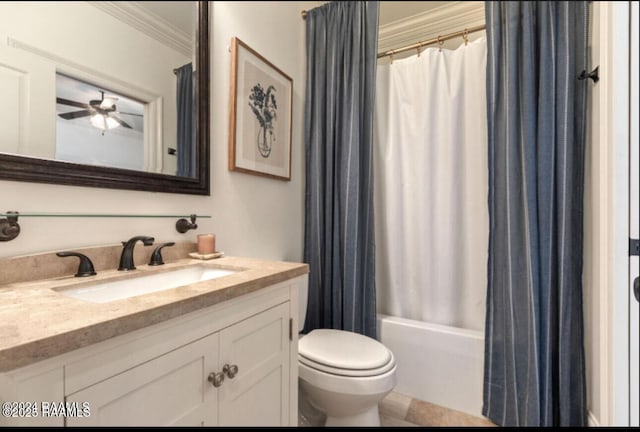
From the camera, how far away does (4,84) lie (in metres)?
0.75

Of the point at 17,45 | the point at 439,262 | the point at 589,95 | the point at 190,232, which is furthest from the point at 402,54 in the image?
the point at 17,45

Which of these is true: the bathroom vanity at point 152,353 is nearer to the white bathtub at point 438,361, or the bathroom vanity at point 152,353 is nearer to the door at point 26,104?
the door at point 26,104

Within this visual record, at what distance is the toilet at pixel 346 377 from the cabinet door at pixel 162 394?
1.80 feet

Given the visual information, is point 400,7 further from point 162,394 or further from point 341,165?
point 162,394

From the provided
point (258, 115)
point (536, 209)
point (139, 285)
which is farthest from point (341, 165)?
point (139, 285)

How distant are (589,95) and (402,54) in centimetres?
103

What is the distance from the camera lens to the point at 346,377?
3.62 ft

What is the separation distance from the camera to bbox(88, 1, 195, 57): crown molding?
973 mm

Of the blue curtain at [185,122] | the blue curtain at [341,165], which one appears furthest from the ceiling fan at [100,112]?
the blue curtain at [341,165]

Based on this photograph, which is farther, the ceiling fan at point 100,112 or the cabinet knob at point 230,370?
the ceiling fan at point 100,112

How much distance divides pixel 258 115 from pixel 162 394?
128 centimetres

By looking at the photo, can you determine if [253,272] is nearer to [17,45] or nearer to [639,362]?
[17,45]

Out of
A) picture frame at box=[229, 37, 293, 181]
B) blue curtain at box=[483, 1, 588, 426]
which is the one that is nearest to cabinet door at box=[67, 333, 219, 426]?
picture frame at box=[229, 37, 293, 181]

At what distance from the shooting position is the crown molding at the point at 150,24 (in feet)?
3.19
